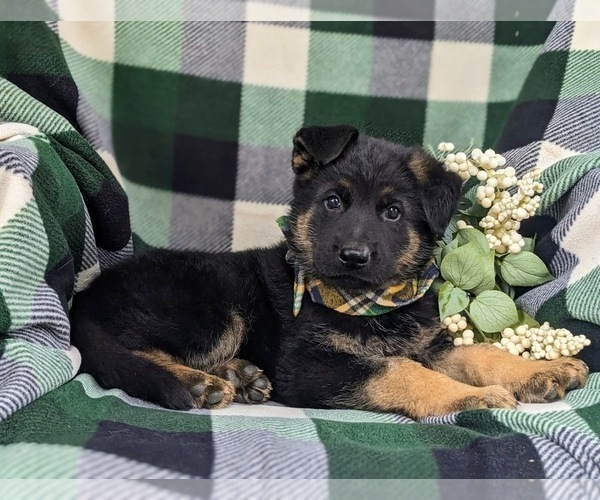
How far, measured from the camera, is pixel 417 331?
3039 millimetres

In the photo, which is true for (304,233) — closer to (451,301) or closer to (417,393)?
(451,301)

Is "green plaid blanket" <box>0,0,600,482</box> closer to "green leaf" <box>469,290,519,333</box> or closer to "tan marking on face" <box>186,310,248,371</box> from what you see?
"green leaf" <box>469,290,519,333</box>

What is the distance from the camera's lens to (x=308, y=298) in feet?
10.1

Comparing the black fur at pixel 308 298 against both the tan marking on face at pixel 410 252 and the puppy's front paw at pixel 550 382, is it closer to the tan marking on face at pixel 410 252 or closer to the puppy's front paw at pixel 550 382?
the tan marking on face at pixel 410 252

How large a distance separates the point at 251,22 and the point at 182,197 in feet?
3.84

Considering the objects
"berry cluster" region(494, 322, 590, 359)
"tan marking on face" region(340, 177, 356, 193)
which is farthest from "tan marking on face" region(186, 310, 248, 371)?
"berry cluster" region(494, 322, 590, 359)

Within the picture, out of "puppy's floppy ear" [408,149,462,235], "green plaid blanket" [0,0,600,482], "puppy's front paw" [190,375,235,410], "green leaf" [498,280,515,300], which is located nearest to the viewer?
"green plaid blanket" [0,0,600,482]

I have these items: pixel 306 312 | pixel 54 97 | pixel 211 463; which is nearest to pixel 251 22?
pixel 54 97

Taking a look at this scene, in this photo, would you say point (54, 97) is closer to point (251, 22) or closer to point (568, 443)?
point (251, 22)

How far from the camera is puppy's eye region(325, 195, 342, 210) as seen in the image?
9.82ft

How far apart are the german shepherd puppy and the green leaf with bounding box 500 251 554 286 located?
1.18 ft

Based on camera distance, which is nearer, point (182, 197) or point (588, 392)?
point (588, 392)

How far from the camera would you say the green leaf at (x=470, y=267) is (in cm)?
298

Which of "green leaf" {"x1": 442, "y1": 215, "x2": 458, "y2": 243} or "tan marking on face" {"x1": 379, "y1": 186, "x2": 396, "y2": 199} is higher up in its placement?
"tan marking on face" {"x1": 379, "y1": 186, "x2": 396, "y2": 199}
